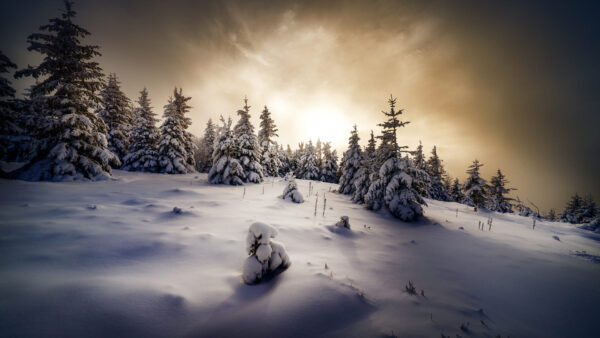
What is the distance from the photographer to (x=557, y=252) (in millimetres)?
8352

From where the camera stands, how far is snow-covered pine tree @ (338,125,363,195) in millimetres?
23016

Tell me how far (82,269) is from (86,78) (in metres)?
14.6

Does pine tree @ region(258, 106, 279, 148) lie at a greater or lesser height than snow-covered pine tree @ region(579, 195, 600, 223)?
greater

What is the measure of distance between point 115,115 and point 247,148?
15949 mm

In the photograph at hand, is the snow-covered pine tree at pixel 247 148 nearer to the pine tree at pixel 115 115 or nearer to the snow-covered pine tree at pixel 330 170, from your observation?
the pine tree at pixel 115 115

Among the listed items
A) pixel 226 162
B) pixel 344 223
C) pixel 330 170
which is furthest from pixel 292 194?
pixel 330 170

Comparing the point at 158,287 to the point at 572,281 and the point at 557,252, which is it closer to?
the point at 572,281

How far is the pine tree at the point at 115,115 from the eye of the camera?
21.6 metres

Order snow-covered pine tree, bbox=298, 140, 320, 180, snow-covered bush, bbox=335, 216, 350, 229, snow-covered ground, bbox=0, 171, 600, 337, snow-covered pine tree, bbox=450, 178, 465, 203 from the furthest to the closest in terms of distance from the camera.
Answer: snow-covered pine tree, bbox=450, 178, 465, 203 → snow-covered pine tree, bbox=298, 140, 320, 180 → snow-covered bush, bbox=335, 216, 350, 229 → snow-covered ground, bbox=0, 171, 600, 337

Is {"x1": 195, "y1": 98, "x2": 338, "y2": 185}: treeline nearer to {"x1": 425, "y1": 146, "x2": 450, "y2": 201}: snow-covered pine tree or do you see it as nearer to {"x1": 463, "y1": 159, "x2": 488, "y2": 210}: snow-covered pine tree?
{"x1": 463, "y1": 159, "x2": 488, "y2": 210}: snow-covered pine tree

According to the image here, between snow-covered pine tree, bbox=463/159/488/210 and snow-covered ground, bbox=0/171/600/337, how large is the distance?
20.1m

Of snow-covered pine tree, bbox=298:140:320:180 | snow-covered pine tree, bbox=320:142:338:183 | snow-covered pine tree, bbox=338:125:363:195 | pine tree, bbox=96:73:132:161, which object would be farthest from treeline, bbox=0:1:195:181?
snow-covered pine tree, bbox=320:142:338:183

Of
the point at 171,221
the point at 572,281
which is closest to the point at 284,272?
the point at 171,221

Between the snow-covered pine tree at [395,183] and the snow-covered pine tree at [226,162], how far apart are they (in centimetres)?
1166
